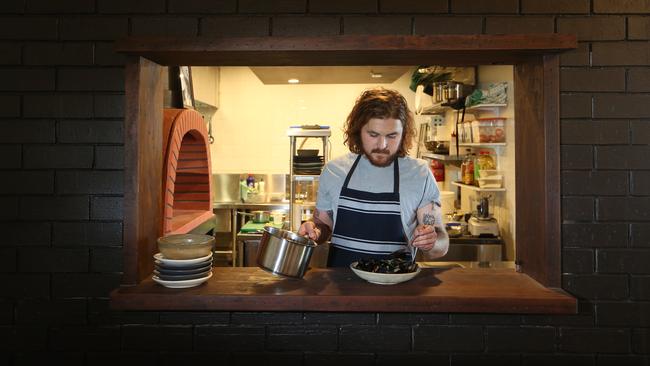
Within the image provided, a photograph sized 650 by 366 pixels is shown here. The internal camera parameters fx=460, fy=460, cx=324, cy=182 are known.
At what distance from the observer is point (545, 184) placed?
1.72 m

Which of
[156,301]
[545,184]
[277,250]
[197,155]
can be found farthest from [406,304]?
[197,155]

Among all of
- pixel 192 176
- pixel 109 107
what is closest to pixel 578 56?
pixel 109 107

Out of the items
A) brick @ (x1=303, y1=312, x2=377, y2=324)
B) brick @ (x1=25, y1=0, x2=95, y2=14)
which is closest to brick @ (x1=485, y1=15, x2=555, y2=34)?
brick @ (x1=303, y1=312, x2=377, y2=324)

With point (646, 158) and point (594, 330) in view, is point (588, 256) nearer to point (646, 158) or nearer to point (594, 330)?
point (594, 330)

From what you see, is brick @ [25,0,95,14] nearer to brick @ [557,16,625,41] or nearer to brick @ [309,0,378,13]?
brick @ [309,0,378,13]

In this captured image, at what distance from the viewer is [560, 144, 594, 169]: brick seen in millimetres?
1719

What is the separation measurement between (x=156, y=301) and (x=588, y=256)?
160cm

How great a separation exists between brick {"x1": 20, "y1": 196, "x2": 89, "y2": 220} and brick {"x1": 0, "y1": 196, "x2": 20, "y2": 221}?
0.02 m

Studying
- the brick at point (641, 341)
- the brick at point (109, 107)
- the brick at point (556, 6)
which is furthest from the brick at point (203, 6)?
the brick at point (641, 341)

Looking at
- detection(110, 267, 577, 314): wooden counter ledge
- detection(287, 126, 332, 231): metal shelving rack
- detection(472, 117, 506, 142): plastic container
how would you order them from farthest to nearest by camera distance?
detection(287, 126, 332, 231): metal shelving rack < detection(472, 117, 506, 142): plastic container < detection(110, 267, 577, 314): wooden counter ledge

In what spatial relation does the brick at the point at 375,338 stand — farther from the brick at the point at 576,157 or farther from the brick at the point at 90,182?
the brick at the point at 90,182

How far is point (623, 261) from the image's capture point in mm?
Answer: 1744

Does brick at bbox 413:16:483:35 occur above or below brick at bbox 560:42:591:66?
above

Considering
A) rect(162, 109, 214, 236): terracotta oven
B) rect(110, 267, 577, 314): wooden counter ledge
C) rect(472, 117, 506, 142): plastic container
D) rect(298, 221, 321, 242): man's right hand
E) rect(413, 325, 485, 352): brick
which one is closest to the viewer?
rect(110, 267, 577, 314): wooden counter ledge
